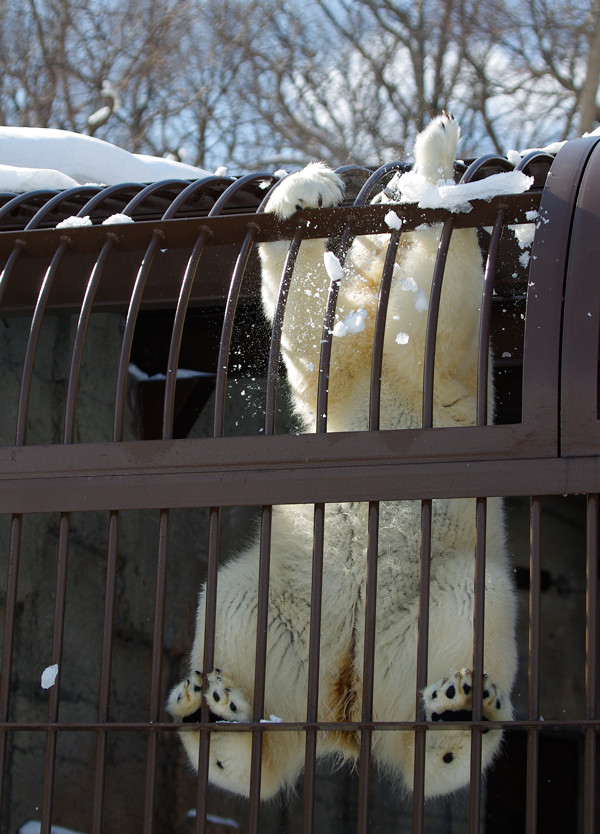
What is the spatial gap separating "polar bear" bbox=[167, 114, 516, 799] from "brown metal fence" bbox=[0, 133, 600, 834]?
186mm

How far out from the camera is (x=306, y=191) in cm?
314

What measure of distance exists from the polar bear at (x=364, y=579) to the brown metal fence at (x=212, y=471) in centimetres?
19

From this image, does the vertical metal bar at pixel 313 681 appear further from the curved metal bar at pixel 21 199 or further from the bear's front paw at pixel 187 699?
the curved metal bar at pixel 21 199

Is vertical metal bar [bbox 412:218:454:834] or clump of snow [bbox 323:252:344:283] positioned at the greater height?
clump of snow [bbox 323:252:344:283]

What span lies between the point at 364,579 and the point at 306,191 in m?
1.33

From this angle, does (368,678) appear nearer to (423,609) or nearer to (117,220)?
(423,609)

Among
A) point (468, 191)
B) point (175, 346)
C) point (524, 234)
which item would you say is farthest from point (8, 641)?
point (524, 234)

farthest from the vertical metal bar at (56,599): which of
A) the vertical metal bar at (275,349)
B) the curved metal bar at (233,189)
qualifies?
Answer: the vertical metal bar at (275,349)

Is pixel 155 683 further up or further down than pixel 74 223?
further down

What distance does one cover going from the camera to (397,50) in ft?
42.5

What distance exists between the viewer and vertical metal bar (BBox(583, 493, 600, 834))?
7.59 feet

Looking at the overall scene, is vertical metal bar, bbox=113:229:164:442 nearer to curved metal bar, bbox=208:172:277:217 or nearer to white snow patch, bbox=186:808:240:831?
curved metal bar, bbox=208:172:277:217

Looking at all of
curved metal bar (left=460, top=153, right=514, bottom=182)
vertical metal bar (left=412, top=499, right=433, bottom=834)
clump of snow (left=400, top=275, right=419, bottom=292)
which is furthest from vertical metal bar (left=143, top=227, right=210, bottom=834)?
curved metal bar (left=460, top=153, right=514, bottom=182)

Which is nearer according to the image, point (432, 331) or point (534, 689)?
point (534, 689)
